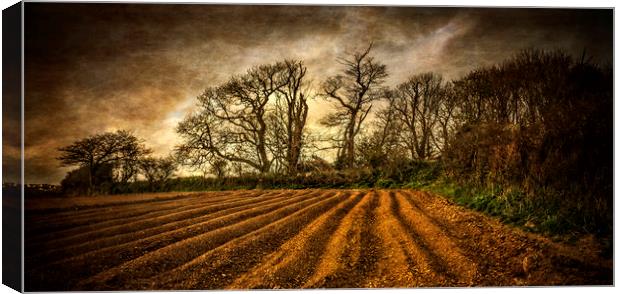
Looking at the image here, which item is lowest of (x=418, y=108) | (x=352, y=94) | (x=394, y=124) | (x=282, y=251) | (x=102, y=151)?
(x=282, y=251)

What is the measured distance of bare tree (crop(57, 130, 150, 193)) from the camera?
17.0ft

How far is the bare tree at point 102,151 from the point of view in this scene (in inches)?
204

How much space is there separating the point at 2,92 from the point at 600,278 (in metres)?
6.34

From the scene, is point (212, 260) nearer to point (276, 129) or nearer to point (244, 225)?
point (244, 225)

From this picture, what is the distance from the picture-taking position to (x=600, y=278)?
530 cm

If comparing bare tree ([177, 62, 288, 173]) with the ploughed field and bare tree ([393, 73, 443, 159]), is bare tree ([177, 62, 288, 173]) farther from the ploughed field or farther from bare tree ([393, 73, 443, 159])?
bare tree ([393, 73, 443, 159])

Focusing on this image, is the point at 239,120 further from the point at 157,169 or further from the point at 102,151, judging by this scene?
the point at 102,151

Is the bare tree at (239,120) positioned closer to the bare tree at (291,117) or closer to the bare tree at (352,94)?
the bare tree at (291,117)

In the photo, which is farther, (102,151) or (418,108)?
(418,108)

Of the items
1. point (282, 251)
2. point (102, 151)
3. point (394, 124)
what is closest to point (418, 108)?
point (394, 124)

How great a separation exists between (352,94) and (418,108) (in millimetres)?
725

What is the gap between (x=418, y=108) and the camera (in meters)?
5.59

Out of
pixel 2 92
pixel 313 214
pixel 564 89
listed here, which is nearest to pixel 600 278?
pixel 564 89

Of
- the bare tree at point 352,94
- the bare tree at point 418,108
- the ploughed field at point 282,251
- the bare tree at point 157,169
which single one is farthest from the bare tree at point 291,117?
the bare tree at point 157,169
